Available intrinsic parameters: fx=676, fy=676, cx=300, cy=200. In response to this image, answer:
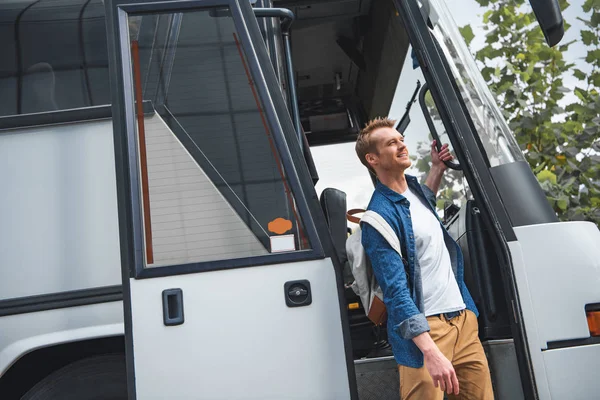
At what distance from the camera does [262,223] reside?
2689mm

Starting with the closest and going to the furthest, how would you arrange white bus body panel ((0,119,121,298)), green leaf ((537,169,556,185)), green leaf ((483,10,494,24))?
white bus body panel ((0,119,121,298)) < green leaf ((537,169,556,185)) < green leaf ((483,10,494,24))

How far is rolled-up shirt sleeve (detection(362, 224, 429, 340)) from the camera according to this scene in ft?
7.52

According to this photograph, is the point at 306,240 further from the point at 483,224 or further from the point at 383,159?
the point at 483,224

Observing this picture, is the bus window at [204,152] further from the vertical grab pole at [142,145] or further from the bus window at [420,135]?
the bus window at [420,135]

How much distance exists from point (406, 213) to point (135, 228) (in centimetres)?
104

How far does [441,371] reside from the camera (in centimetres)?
222

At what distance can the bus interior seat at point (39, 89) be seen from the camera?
3.04 m

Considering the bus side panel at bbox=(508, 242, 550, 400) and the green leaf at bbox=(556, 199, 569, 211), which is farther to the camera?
the green leaf at bbox=(556, 199, 569, 211)

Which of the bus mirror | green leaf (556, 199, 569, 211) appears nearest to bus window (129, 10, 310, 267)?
the bus mirror

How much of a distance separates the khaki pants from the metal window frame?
0.53 metres

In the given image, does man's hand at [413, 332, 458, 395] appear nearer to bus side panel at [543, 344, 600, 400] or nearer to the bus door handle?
bus side panel at [543, 344, 600, 400]

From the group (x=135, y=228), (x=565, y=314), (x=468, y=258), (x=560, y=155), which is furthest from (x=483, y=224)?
(x=560, y=155)

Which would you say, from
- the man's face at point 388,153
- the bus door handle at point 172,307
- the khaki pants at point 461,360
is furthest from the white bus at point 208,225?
the man's face at point 388,153

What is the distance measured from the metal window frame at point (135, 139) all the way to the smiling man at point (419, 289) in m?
0.31
